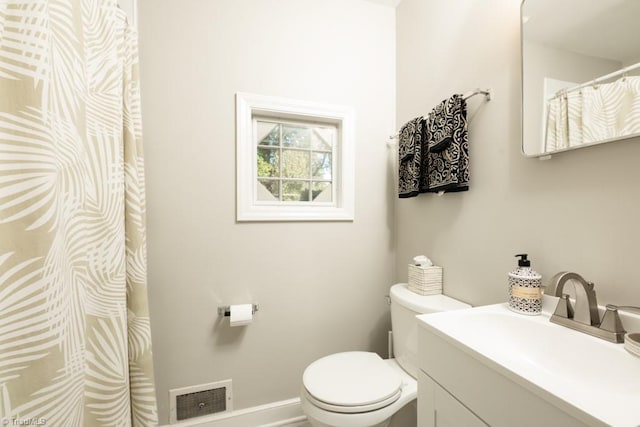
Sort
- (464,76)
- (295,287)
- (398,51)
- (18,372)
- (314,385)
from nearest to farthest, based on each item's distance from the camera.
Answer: (18,372) < (314,385) < (464,76) < (295,287) < (398,51)

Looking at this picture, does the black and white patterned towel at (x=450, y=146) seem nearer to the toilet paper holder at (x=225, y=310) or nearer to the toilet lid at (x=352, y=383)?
the toilet lid at (x=352, y=383)

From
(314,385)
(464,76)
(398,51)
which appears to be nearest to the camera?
(314,385)

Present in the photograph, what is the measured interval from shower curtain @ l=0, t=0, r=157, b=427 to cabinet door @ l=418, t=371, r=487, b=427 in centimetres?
88

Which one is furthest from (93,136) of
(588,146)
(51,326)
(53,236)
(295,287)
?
(588,146)

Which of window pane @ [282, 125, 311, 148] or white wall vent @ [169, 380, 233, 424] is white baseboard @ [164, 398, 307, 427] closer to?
white wall vent @ [169, 380, 233, 424]

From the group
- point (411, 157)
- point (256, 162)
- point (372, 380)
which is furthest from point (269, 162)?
point (372, 380)

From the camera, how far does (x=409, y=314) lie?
1282mm

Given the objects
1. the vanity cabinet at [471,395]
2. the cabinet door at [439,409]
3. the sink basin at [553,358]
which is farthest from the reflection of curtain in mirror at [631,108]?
the cabinet door at [439,409]

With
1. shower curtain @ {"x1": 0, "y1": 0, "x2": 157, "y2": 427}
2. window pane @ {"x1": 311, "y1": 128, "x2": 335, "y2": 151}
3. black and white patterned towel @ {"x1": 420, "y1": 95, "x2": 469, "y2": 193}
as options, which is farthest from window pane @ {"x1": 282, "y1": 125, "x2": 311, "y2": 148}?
shower curtain @ {"x1": 0, "y1": 0, "x2": 157, "y2": 427}

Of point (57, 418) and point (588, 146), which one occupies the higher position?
point (588, 146)

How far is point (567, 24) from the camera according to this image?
861mm

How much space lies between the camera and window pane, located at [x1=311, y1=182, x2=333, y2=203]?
1731 mm

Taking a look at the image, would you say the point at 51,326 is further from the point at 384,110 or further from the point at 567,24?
the point at 384,110

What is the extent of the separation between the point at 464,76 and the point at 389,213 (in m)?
0.84
